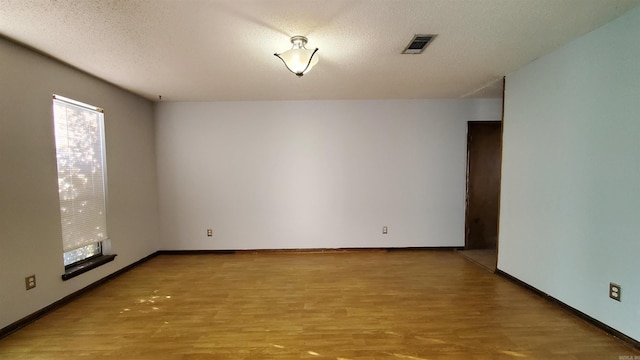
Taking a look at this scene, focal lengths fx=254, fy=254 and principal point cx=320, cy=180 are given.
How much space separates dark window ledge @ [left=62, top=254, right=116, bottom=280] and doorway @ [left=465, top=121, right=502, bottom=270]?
5080 millimetres

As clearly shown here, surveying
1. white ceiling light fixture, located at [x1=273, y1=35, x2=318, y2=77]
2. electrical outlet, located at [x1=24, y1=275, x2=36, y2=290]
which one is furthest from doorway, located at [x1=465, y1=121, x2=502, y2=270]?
electrical outlet, located at [x1=24, y1=275, x2=36, y2=290]

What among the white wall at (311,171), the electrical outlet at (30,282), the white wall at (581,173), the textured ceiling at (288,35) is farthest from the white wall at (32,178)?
the white wall at (581,173)

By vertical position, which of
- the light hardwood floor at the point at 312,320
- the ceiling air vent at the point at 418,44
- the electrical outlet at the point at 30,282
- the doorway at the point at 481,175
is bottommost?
the light hardwood floor at the point at 312,320

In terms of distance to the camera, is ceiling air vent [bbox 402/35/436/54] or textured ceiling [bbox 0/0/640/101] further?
ceiling air vent [bbox 402/35/436/54]

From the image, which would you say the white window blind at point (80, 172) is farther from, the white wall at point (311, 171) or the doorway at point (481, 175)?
the doorway at point (481, 175)

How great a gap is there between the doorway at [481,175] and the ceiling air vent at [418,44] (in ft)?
7.63

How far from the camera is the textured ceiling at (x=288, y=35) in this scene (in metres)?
1.73

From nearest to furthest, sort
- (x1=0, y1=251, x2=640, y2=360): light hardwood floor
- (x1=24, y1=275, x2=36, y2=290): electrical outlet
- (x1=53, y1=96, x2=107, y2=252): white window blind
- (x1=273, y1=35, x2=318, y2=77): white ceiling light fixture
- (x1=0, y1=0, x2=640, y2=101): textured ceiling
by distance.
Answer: (x1=0, y1=0, x2=640, y2=101): textured ceiling → (x1=0, y1=251, x2=640, y2=360): light hardwood floor → (x1=273, y1=35, x2=318, y2=77): white ceiling light fixture → (x1=24, y1=275, x2=36, y2=290): electrical outlet → (x1=53, y1=96, x2=107, y2=252): white window blind

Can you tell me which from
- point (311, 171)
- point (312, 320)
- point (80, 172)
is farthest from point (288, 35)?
point (80, 172)

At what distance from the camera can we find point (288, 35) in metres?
2.07

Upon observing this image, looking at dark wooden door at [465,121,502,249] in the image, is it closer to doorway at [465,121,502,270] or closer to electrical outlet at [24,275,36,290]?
doorway at [465,121,502,270]

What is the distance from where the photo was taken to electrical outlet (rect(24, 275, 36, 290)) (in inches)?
87.5

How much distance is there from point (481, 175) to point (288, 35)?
3.72 meters

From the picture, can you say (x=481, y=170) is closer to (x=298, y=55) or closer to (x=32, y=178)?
(x=298, y=55)
